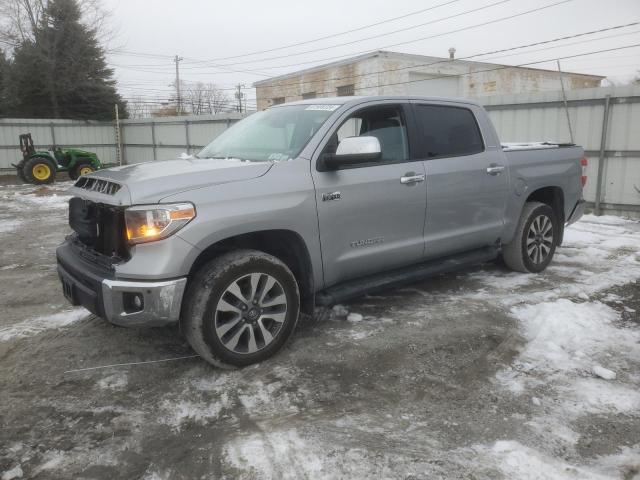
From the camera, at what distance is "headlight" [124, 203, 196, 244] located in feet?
10.3

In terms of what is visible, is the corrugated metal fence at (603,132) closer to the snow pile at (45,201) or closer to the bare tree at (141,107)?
the snow pile at (45,201)

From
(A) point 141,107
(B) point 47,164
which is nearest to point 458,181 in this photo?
(B) point 47,164

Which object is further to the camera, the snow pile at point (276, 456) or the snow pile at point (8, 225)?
the snow pile at point (8, 225)

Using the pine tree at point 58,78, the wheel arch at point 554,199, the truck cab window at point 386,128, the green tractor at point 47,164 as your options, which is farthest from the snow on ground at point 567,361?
the pine tree at point 58,78

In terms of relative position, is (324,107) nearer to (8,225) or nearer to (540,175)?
(540,175)

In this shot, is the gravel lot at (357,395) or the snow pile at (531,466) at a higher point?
the gravel lot at (357,395)

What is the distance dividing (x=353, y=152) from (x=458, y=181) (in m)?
1.37

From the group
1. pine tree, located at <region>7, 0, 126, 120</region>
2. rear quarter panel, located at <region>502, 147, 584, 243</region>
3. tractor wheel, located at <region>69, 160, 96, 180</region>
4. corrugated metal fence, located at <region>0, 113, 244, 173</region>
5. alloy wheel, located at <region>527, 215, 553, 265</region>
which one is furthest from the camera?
pine tree, located at <region>7, 0, 126, 120</region>

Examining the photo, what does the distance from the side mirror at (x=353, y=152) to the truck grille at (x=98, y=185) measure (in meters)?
1.43

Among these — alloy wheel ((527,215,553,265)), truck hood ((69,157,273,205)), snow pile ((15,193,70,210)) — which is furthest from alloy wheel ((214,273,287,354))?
snow pile ((15,193,70,210))

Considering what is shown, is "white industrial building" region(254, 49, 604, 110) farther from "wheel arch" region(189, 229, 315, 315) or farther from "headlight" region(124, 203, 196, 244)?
"headlight" region(124, 203, 196, 244)

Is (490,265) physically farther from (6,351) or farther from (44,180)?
(44,180)

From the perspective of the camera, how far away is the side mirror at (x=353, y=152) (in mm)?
3711

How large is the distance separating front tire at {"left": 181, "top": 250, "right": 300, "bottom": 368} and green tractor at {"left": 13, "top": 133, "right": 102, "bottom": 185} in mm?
14154
